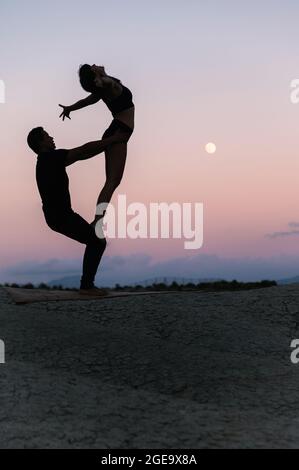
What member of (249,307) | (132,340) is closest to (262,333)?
(249,307)

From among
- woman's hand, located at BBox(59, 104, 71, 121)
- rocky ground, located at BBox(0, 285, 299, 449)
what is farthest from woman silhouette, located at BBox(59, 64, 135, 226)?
rocky ground, located at BBox(0, 285, 299, 449)

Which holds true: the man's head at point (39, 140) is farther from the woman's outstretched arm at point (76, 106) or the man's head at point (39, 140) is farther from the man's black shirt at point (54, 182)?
the woman's outstretched arm at point (76, 106)

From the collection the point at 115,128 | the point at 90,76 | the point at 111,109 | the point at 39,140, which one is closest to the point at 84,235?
the point at 39,140

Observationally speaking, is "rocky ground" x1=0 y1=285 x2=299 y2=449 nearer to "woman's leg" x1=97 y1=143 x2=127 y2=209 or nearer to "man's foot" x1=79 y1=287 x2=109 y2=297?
"man's foot" x1=79 y1=287 x2=109 y2=297

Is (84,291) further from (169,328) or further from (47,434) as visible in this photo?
(47,434)

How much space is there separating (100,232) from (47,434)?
3265mm

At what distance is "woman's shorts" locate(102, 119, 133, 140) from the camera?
A: 6934 mm

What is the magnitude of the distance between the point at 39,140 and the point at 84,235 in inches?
50.0

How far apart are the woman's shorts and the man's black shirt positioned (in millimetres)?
646

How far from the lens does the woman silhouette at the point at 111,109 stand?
269 inches

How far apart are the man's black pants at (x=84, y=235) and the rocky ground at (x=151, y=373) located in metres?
0.45

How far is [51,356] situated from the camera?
5.43m

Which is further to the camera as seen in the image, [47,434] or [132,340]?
[132,340]
